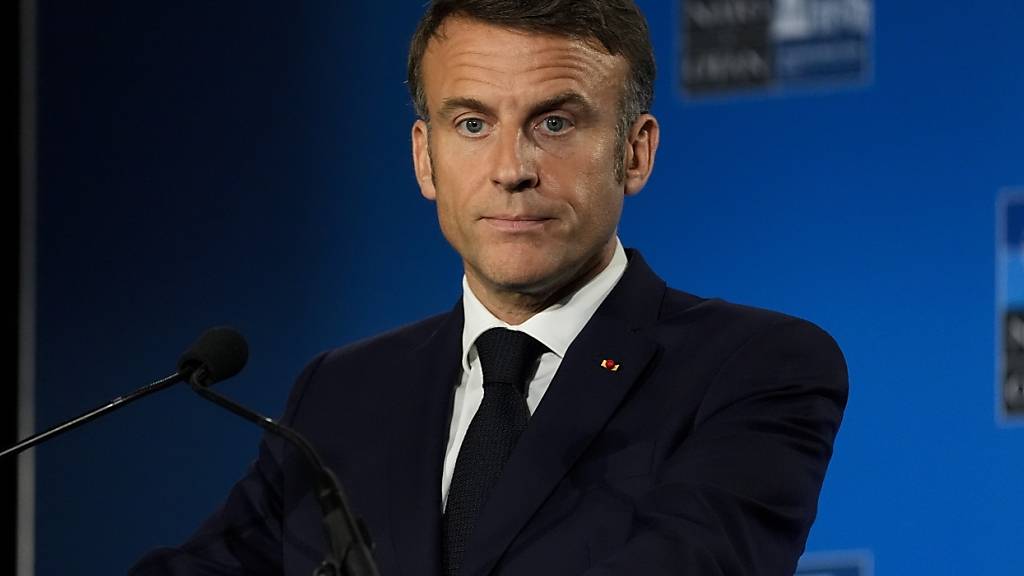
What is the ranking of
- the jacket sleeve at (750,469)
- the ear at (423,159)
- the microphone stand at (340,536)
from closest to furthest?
1. the microphone stand at (340,536)
2. the jacket sleeve at (750,469)
3. the ear at (423,159)

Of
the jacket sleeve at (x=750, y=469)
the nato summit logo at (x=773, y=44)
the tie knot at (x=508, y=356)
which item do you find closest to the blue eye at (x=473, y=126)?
the tie knot at (x=508, y=356)

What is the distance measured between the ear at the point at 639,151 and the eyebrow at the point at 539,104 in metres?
0.12

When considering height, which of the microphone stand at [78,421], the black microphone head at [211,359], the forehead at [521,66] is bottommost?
the microphone stand at [78,421]

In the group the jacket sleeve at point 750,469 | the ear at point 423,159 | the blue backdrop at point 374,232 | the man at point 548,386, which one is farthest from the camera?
the blue backdrop at point 374,232

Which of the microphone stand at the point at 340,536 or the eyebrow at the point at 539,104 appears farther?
the eyebrow at the point at 539,104

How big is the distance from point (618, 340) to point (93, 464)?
2148 mm

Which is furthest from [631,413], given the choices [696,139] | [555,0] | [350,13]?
[350,13]

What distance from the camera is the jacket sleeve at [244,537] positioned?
206cm

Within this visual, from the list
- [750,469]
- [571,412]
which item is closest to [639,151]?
[571,412]

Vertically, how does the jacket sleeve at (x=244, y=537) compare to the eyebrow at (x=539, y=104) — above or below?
below

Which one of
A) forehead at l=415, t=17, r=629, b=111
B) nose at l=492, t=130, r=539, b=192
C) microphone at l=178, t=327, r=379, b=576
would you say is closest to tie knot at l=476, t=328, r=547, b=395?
nose at l=492, t=130, r=539, b=192

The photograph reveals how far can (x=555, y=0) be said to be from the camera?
2021 mm

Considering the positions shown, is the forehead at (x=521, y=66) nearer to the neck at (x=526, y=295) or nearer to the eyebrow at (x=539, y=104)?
the eyebrow at (x=539, y=104)

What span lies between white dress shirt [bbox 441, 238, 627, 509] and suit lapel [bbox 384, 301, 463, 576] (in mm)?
16
